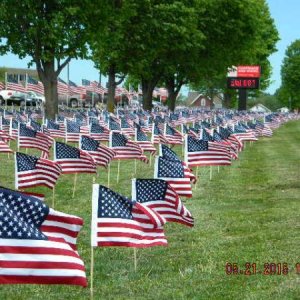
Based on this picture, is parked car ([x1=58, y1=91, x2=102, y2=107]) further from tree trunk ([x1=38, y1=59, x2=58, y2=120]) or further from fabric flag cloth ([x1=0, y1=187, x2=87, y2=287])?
fabric flag cloth ([x1=0, y1=187, x2=87, y2=287])

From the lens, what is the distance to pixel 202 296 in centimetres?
1024

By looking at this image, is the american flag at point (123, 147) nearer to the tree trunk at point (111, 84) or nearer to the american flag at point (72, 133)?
the american flag at point (72, 133)

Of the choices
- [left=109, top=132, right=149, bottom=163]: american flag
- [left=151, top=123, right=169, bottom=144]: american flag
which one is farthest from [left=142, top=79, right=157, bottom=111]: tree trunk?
[left=109, top=132, right=149, bottom=163]: american flag

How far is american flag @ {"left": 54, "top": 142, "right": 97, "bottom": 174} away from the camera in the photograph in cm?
1919

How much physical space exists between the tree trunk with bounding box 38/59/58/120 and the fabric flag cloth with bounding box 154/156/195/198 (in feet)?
112

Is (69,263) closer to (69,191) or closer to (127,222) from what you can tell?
(127,222)

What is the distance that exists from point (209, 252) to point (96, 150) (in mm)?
9065

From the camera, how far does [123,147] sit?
23.7 metres

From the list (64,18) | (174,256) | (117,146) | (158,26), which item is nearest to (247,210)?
(174,256)

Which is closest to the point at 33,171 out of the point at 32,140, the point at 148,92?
the point at 32,140

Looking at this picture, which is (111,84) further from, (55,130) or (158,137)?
(158,137)

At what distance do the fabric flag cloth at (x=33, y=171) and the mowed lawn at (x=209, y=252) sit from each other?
1.10 metres

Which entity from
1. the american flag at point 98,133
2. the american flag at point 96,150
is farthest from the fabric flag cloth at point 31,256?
the american flag at point 98,133
